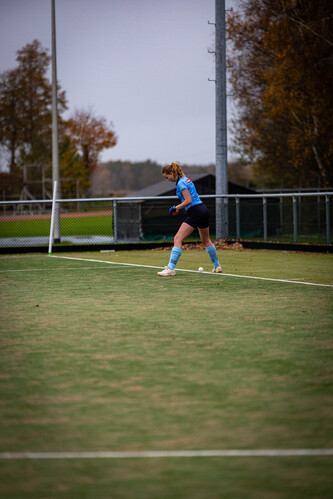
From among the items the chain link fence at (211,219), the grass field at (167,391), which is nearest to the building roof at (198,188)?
the chain link fence at (211,219)

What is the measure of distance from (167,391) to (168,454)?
3.87ft

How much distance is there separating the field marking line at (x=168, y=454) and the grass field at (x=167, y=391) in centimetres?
5

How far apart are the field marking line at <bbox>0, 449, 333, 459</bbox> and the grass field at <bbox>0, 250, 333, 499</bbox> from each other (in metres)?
0.05

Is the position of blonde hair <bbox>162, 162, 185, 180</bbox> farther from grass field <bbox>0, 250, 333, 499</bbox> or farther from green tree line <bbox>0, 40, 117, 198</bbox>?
green tree line <bbox>0, 40, 117, 198</bbox>

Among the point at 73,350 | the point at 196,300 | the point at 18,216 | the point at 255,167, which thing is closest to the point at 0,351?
the point at 73,350

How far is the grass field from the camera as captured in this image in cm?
337

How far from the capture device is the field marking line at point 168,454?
363cm

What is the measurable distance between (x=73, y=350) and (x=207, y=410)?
2.17 metres

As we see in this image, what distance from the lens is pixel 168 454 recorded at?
12.0 ft

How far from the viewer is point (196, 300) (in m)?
9.38

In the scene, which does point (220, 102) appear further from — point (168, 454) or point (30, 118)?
point (30, 118)

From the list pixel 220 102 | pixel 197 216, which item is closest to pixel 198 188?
pixel 220 102

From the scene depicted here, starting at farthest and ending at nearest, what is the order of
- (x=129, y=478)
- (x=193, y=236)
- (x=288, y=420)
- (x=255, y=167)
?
(x=255, y=167)
(x=193, y=236)
(x=288, y=420)
(x=129, y=478)

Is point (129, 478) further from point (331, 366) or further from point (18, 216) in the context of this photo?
point (18, 216)
